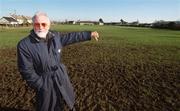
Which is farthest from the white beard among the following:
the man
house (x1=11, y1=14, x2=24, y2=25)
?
house (x1=11, y1=14, x2=24, y2=25)

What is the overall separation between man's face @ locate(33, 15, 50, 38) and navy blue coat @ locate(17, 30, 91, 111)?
7 cm

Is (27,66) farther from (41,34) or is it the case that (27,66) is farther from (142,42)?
(142,42)

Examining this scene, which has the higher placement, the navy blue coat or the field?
the navy blue coat

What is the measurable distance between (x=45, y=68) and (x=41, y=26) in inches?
21.1

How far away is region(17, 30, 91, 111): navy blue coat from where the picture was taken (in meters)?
4.42

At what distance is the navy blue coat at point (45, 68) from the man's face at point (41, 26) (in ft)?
0.22

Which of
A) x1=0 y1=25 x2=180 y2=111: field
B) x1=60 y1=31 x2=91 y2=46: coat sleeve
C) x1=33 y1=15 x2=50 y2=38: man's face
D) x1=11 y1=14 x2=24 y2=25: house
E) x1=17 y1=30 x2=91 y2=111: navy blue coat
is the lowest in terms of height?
x1=11 y1=14 x2=24 y2=25: house

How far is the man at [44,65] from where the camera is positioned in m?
4.41

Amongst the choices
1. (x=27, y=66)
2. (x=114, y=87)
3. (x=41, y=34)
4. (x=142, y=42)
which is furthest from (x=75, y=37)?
(x=142, y=42)

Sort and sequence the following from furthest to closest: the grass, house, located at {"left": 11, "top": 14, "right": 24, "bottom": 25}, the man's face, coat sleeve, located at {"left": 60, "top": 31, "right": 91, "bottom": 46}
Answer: house, located at {"left": 11, "top": 14, "right": 24, "bottom": 25}, the grass, coat sleeve, located at {"left": 60, "top": 31, "right": 91, "bottom": 46}, the man's face

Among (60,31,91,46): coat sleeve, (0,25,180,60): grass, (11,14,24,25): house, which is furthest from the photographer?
(11,14,24,25): house

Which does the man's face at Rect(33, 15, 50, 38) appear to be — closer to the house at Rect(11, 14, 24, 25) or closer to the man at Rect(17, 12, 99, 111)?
the man at Rect(17, 12, 99, 111)

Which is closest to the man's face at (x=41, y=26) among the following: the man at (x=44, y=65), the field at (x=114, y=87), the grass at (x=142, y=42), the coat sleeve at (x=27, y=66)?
the man at (x=44, y=65)

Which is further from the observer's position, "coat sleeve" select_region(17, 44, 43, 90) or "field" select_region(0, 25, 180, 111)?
"field" select_region(0, 25, 180, 111)
